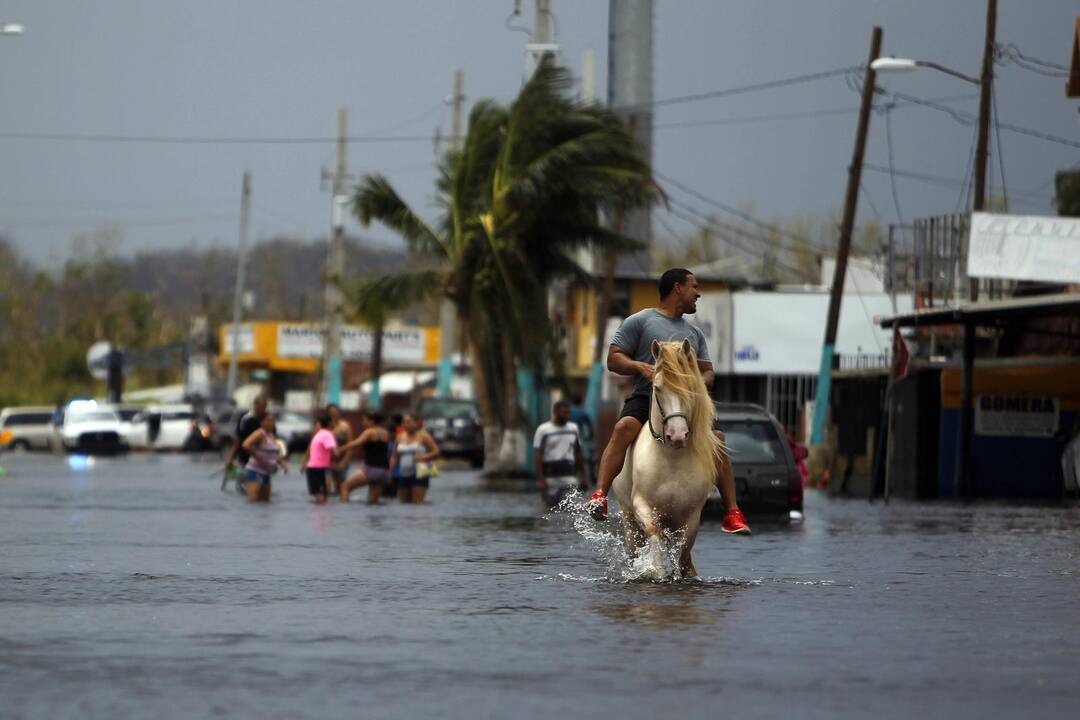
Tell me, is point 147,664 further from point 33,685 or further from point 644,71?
point 644,71

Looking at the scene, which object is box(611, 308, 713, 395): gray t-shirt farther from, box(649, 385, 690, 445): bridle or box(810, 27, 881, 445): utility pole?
box(810, 27, 881, 445): utility pole

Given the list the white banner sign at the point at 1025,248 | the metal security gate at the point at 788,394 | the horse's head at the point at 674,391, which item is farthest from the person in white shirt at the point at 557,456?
the metal security gate at the point at 788,394

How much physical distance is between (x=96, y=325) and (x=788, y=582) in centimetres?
11357

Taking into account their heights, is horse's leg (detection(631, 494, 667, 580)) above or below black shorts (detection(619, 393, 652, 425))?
below

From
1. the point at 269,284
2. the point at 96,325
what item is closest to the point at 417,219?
the point at 96,325

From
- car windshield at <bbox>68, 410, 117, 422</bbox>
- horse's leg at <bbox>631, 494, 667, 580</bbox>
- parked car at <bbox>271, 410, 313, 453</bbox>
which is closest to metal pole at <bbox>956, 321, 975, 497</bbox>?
horse's leg at <bbox>631, 494, 667, 580</bbox>

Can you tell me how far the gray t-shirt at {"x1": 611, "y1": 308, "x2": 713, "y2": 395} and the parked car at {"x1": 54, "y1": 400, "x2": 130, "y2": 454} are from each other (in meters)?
55.5

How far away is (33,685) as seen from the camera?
8.19 metres

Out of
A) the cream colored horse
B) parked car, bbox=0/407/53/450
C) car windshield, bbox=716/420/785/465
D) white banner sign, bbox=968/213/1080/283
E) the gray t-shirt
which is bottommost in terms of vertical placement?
parked car, bbox=0/407/53/450

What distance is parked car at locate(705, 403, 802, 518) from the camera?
2347 cm

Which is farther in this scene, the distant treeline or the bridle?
the distant treeline

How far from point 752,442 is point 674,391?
11.4 metres

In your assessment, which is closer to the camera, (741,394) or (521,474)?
(521,474)

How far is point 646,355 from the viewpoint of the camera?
44.8 feet
